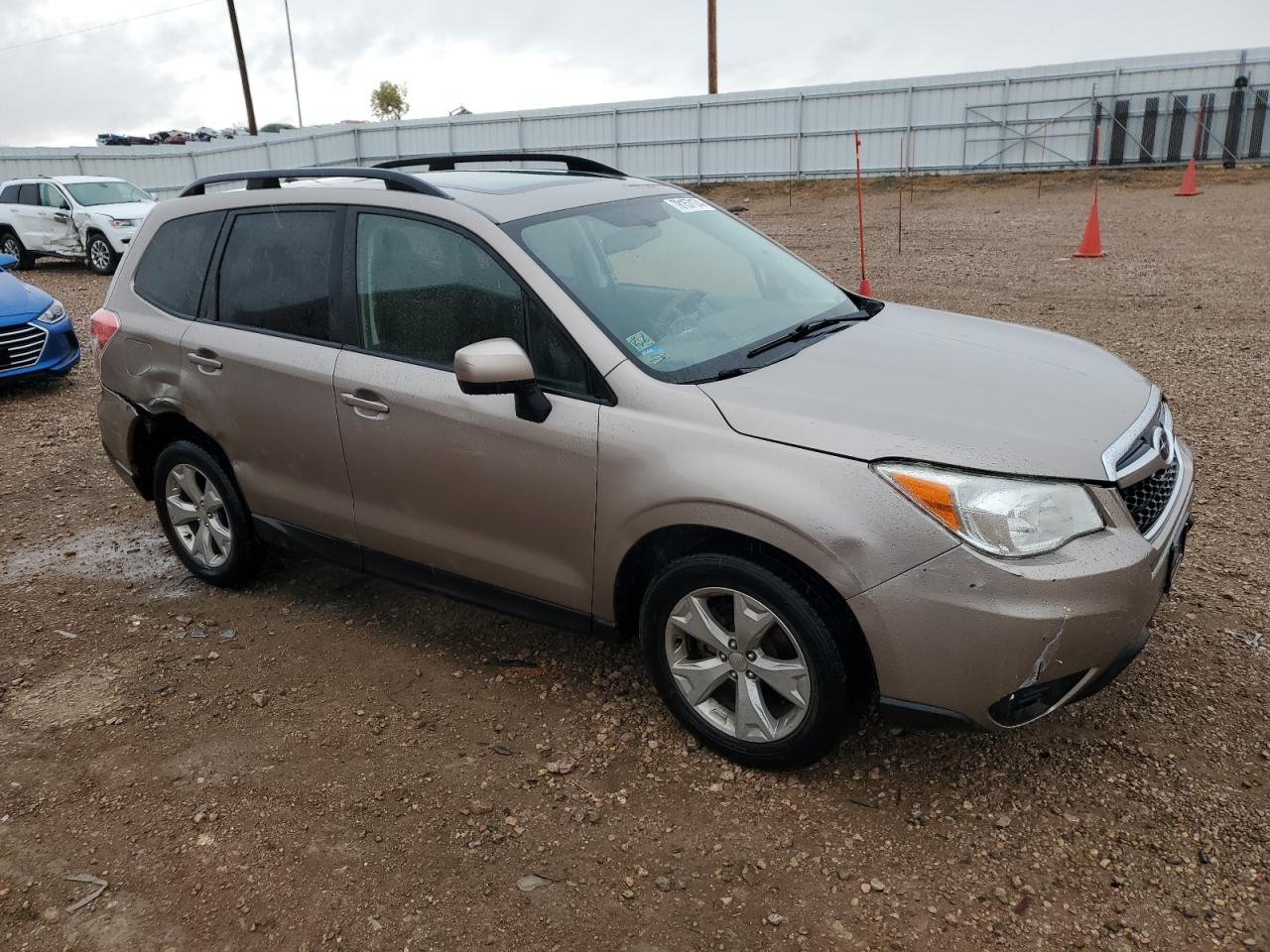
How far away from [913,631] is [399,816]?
1663mm

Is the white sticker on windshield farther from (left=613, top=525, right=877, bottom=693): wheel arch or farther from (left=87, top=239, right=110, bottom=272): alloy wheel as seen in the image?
(left=87, top=239, right=110, bottom=272): alloy wheel

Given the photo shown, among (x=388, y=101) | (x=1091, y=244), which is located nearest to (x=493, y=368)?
(x=1091, y=244)

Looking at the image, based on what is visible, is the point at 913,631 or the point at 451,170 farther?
the point at 451,170

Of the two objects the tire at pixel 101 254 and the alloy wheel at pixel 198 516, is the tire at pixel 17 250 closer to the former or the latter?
the tire at pixel 101 254

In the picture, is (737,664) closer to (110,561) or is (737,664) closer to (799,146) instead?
(110,561)

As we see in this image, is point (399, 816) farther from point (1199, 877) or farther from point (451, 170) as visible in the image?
point (451, 170)

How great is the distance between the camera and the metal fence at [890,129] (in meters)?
25.4

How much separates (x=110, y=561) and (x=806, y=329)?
3815 mm

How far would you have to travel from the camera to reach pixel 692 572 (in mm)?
2965

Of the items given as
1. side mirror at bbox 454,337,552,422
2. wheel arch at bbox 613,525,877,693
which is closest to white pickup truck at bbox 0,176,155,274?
side mirror at bbox 454,337,552,422

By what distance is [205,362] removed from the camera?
164 inches

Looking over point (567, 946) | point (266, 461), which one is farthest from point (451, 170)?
point (567, 946)

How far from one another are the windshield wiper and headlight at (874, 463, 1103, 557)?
0.85 m

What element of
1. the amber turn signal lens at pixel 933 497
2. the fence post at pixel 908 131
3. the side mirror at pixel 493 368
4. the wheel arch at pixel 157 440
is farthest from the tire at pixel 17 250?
the fence post at pixel 908 131
